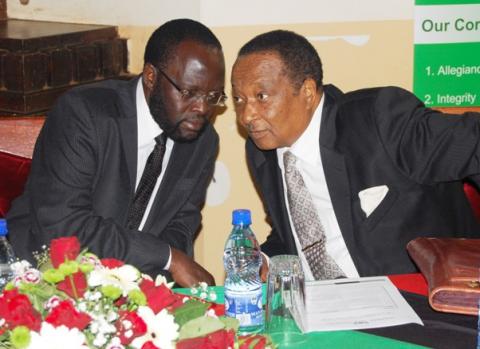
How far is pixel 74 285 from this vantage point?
1253 millimetres

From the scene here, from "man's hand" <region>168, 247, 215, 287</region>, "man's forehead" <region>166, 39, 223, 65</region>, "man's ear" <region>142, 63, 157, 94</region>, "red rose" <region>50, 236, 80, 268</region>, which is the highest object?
"man's forehead" <region>166, 39, 223, 65</region>

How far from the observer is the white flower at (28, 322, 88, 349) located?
114 cm

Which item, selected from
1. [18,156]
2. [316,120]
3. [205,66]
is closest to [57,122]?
[18,156]

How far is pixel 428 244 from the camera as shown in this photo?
2.04 meters

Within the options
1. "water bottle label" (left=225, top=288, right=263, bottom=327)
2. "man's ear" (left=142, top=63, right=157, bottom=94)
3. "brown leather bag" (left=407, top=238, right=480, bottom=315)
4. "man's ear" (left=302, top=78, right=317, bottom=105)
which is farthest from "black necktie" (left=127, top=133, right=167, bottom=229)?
"brown leather bag" (left=407, top=238, right=480, bottom=315)

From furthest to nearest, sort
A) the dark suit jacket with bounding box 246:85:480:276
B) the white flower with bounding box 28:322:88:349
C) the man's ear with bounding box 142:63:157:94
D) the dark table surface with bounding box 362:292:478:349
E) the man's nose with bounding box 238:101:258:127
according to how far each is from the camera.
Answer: the man's ear with bounding box 142:63:157:94 → the man's nose with bounding box 238:101:258:127 → the dark suit jacket with bounding box 246:85:480:276 → the dark table surface with bounding box 362:292:478:349 → the white flower with bounding box 28:322:88:349

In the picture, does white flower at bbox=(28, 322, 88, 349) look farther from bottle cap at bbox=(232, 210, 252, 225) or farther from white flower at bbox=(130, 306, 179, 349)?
bottle cap at bbox=(232, 210, 252, 225)

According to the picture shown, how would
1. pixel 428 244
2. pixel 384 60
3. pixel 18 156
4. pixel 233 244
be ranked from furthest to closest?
pixel 384 60
pixel 18 156
pixel 233 244
pixel 428 244

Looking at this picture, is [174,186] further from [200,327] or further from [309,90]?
[200,327]

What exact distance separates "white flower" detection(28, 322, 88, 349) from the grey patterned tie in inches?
58.4

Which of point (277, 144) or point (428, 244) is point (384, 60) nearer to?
point (277, 144)

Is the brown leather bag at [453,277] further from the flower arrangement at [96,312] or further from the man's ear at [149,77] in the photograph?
the man's ear at [149,77]

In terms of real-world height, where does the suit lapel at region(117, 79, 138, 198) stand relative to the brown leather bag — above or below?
above

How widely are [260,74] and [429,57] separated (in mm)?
1293
